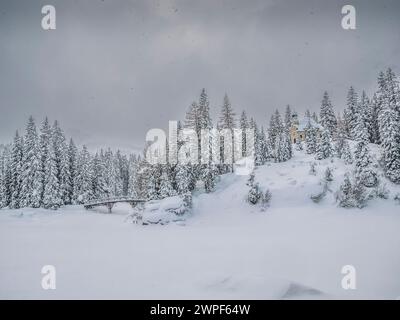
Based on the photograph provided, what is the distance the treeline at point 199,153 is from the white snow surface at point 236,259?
26.1ft

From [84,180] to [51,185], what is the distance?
8.39 meters

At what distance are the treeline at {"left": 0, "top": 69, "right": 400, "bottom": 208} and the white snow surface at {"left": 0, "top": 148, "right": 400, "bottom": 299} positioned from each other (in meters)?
7.95

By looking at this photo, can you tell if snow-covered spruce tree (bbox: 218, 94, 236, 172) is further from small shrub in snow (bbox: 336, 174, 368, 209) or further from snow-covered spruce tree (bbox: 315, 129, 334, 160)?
small shrub in snow (bbox: 336, 174, 368, 209)

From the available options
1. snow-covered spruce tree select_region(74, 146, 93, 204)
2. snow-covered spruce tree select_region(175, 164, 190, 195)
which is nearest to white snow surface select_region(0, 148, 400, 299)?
snow-covered spruce tree select_region(175, 164, 190, 195)

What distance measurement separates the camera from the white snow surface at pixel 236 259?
31.5ft

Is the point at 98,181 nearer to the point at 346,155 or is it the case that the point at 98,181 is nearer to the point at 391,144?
the point at 346,155

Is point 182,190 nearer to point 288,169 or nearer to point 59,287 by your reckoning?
point 288,169

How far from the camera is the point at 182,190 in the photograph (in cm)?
3597

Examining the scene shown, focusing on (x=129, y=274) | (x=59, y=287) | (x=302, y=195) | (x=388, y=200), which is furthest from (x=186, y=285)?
(x=388, y=200)

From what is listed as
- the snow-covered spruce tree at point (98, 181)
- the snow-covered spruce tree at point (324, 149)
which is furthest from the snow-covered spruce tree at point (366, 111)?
the snow-covered spruce tree at point (98, 181)

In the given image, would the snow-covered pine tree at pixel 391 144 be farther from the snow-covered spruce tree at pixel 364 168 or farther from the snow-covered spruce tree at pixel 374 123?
the snow-covered spruce tree at pixel 374 123

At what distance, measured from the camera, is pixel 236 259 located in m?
14.1

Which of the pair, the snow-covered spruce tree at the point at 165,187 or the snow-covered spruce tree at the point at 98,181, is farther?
the snow-covered spruce tree at the point at 98,181

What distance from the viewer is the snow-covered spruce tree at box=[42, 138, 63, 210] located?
4366 centimetres
